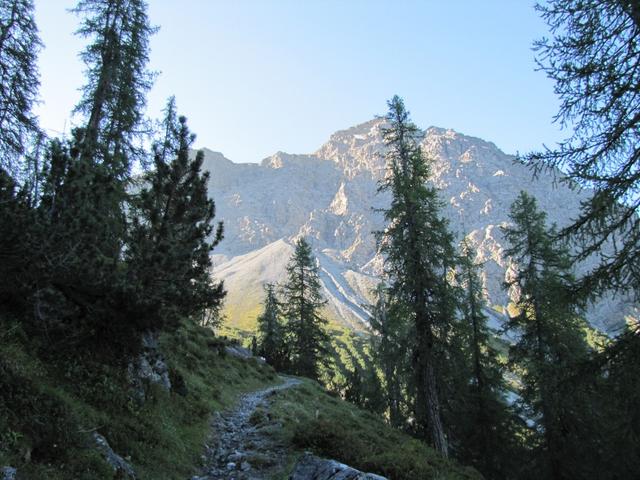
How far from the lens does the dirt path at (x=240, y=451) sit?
859 centimetres

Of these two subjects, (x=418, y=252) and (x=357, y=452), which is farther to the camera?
(x=418, y=252)

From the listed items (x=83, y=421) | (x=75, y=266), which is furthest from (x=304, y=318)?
(x=83, y=421)

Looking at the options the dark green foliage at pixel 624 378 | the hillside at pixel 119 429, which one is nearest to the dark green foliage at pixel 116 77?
the hillside at pixel 119 429

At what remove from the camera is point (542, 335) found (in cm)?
1912

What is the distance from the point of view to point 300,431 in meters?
10.4

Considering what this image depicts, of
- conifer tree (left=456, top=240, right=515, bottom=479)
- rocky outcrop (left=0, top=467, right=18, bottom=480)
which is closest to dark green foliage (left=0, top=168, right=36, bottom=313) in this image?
rocky outcrop (left=0, top=467, right=18, bottom=480)

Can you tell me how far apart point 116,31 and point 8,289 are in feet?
45.7

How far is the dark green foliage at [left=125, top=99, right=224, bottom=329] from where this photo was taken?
342 inches

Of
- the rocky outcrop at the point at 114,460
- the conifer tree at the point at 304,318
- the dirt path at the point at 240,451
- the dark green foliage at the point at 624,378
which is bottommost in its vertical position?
the rocky outcrop at the point at 114,460

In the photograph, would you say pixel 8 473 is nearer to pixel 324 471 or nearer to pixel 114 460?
pixel 114 460

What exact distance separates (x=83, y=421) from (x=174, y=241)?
380 centimetres

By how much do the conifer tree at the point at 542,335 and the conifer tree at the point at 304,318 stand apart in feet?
67.9

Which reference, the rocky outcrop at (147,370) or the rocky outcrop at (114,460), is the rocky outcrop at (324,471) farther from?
the rocky outcrop at (147,370)

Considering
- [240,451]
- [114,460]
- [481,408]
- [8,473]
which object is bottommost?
[8,473]
